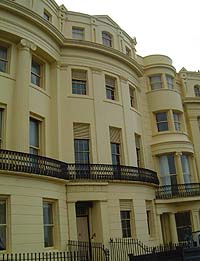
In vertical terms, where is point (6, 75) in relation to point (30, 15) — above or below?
below

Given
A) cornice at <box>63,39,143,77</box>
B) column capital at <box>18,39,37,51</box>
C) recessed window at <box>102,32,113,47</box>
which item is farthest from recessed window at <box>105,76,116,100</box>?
column capital at <box>18,39,37,51</box>

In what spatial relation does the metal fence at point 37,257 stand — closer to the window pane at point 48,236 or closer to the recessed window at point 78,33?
the window pane at point 48,236

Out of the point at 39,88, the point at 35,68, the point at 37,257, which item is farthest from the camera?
the point at 35,68

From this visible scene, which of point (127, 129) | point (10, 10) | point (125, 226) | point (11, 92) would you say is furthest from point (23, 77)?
point (125, 226)

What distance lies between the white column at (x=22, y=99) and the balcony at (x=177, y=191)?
35.0 ft

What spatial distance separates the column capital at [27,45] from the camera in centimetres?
1758

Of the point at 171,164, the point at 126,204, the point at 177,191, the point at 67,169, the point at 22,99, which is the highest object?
the point at 22,99

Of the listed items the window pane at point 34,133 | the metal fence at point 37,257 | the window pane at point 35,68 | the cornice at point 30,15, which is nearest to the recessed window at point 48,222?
the metal fence at point 37,257

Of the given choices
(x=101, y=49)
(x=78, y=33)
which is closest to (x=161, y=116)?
(x=101, y=49)

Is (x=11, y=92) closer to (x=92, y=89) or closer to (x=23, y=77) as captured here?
(x=23, y=77)

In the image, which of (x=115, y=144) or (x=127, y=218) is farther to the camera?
(x=115, y=144)

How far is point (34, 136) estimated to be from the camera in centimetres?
1794

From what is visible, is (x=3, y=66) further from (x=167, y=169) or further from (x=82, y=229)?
(x=167, y=169)

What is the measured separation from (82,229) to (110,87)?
9499 millimetres
